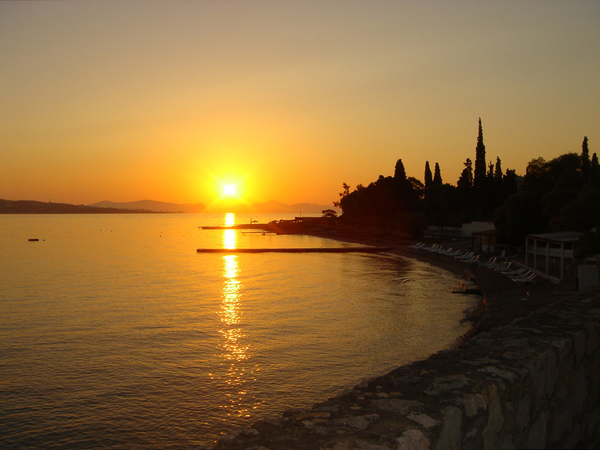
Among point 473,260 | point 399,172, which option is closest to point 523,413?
point 473,260

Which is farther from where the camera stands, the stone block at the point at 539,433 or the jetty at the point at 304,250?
the jetty at the point at 304,250

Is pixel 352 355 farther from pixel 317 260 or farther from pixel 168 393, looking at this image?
pixel 317 260

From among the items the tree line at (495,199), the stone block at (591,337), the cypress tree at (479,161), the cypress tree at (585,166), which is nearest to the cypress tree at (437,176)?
Answer: the tree line at (495,199)

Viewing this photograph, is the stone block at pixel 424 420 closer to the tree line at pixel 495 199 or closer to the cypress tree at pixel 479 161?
the tree line at pixel 495 199

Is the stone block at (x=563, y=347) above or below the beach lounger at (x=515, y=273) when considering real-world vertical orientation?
above

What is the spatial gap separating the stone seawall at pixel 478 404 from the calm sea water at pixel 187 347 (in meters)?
6.17

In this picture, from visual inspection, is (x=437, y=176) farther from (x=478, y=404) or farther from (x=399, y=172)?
(x=478, y=404)

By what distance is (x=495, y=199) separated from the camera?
5762cm

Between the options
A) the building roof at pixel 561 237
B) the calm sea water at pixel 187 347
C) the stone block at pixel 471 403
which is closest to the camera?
the stone block at pixel 471 403

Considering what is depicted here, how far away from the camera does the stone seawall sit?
2.81m

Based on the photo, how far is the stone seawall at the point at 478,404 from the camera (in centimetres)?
281

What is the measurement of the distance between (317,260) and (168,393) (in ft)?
121

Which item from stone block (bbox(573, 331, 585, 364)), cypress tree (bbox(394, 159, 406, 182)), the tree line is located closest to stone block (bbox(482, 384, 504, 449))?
stone block (bbox(573, 331, 585, 364))

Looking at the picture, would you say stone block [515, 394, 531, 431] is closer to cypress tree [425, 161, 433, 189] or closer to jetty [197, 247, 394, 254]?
jetty [197, 247, 394, 254]
